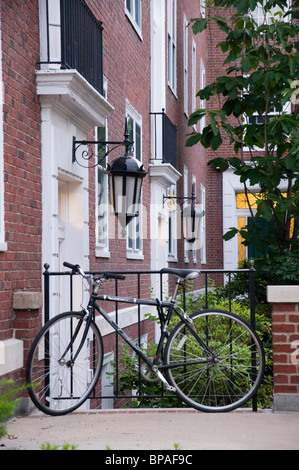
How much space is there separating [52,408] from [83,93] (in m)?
3.06

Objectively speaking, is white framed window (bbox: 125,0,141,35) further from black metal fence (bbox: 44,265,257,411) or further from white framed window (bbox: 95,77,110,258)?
black metal fence (bbox: 44,265,257,411)

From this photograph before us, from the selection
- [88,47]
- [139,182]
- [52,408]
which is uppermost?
[88,47]

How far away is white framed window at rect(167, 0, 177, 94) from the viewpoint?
18203 mm

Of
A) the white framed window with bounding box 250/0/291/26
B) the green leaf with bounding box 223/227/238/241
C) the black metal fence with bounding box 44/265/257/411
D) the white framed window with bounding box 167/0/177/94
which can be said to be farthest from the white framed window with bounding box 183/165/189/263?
the green leaf with bounding box 223/227/238/241

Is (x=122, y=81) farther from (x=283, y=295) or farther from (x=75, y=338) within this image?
(x=75, y=338)

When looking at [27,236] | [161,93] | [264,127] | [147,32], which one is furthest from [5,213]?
[161,93]

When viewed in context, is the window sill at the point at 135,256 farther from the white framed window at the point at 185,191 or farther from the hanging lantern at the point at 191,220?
the white framed window at the point at 185,191

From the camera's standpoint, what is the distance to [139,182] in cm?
918

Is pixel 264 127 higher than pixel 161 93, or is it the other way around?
pixel 161 93

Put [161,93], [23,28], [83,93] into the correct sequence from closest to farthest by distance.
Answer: [23,28], [83,93], [161,93]

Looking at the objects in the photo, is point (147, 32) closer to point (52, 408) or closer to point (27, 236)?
point (27, 236)

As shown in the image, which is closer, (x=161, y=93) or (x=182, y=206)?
(x=161, y=93)

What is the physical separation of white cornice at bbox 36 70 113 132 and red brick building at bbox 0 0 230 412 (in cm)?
1

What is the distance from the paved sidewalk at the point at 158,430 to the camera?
200 inches
